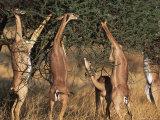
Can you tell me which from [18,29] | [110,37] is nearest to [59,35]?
[110,37]

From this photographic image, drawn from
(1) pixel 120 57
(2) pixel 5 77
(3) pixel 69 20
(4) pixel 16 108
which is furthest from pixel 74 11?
(2) pixel 5 77

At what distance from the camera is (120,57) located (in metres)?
9.36

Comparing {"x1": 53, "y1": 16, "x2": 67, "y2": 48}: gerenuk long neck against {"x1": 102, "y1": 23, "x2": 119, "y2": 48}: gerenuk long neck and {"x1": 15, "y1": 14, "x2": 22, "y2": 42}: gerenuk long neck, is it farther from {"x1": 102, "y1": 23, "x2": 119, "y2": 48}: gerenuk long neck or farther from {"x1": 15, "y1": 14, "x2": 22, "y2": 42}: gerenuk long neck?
{"x1": 15, "y1": 14, "x2": 22, "y2": 42}: gerenuk long neck

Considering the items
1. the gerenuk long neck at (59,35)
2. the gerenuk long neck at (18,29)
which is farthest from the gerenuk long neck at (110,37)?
the gerenuk long neck at (18,29)

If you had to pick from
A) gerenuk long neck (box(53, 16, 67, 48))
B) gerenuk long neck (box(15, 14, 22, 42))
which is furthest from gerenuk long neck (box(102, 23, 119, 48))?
gerenuk long neck (box(15, 14, 22, 42))

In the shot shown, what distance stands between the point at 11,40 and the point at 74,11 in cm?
140

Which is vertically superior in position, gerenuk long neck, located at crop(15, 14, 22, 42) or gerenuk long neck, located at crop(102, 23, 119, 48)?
gerenuk long neck, located at crop(15, 14, 22, 42)

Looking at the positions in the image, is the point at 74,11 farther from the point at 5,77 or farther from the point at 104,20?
the point at 5,77

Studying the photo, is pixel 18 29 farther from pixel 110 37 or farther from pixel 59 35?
pixel 110 37

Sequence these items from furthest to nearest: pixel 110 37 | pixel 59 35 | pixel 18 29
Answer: pixel 18 29, pixel 110 37, pixel 59 35

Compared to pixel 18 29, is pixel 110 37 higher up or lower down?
lower down

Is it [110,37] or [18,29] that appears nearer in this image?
[110,37]

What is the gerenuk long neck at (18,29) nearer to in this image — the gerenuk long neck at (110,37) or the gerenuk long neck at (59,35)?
the gerenuk long neck at (59,35)

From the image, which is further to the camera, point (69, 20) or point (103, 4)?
point (103, 4)
